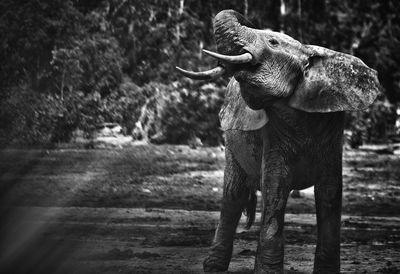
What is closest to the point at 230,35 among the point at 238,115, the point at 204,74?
the point at 204,74

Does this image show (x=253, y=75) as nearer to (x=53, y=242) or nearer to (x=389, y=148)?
(x=53, y=242)

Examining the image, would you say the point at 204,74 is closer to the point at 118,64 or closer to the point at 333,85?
the point at 333,85

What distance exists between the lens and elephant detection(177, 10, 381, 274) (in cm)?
677

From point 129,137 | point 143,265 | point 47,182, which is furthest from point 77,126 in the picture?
point 143,265

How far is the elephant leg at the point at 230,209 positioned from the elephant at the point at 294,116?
585 mm

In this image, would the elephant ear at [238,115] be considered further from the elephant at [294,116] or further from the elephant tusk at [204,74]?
the elephant tusk at [204,74]

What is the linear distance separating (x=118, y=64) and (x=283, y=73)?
16.2m

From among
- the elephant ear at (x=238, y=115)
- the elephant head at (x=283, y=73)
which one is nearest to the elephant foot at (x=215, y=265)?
the elephant ear at (x=238, y=115)

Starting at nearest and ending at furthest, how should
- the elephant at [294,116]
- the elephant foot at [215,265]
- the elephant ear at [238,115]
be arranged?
1. the elephant at [294,116]
2. the elephant ear at [238,115]
3. the elephant foot at [215,265]

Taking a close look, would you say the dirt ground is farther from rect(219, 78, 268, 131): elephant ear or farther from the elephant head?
the elephant head

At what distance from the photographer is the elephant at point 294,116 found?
6766 mm

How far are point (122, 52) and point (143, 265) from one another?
15.9 metres

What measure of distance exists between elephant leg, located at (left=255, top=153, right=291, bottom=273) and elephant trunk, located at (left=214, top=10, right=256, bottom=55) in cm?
96

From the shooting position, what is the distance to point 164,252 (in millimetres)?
8617
